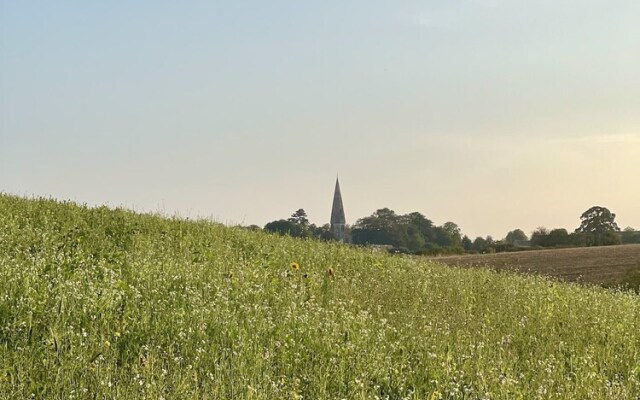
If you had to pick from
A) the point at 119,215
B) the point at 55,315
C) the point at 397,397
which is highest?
the point at 119,215

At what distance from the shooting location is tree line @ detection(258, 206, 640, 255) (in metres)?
42.3

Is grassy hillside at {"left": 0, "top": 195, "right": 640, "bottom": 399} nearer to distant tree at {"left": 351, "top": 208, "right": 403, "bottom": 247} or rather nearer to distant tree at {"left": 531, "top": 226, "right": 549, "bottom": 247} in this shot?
distant tree at {"left": 531, "top": 226, "right": 549, "bottom": 247}

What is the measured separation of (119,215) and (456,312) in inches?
317

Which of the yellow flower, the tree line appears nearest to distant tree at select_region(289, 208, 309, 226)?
the tree line

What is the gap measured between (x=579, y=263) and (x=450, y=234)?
56.1 m

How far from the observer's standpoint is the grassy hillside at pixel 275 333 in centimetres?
568

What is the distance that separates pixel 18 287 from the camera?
758 cm

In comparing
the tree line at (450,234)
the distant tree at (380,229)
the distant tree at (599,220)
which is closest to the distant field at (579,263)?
the tree line at (450,234)

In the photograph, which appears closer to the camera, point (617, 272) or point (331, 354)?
point (331, 354)

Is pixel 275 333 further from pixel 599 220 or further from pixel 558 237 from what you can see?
pixel 599 220

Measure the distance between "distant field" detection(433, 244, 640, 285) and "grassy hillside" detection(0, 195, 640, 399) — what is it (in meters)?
11.4

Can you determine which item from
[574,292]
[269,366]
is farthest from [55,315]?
[574,292]

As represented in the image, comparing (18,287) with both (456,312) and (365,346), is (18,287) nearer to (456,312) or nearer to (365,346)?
(365,346)

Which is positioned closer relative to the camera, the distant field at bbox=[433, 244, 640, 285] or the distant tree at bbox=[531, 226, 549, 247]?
the distant field at bbox=[433, 244, 640, 285]
